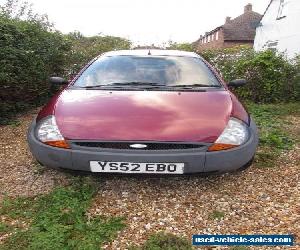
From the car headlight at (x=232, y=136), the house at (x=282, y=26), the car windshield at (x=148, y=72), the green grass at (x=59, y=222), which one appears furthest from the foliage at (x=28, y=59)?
the house at (x=282, y=26)

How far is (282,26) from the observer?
20844 millimetres

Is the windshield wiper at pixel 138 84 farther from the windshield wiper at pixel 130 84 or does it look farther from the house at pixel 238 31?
the house at pixel 238 31

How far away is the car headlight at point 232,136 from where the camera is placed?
3.09m

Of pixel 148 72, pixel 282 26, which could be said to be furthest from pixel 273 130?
pixel 282 26

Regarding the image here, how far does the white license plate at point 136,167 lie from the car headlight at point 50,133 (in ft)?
1.11

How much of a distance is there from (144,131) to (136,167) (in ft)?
1.05

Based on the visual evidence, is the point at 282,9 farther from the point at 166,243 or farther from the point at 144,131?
the point at 166,243

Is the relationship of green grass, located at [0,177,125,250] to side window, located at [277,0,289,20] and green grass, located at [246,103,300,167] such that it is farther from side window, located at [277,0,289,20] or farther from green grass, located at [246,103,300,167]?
side window, located at [277,0,289,20]

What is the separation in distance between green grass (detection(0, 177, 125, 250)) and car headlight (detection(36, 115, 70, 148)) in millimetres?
526

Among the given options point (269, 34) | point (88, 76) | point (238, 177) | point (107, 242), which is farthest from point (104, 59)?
point (269, 34)

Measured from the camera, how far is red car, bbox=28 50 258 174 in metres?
3.03

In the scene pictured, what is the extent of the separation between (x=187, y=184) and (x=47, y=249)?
158cm

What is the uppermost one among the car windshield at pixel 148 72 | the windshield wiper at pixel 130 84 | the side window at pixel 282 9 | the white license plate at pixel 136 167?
the side window at pixel 282 9

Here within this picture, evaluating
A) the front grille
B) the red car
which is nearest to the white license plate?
the red car
